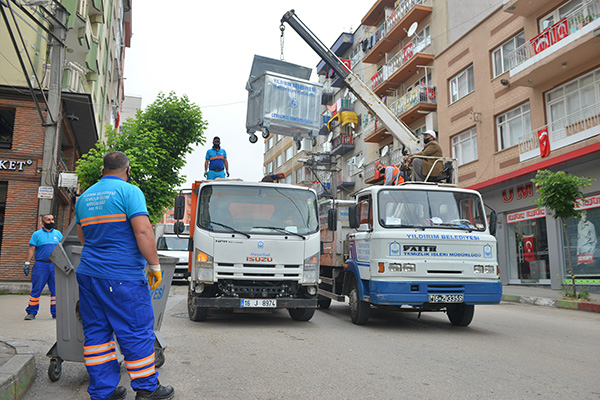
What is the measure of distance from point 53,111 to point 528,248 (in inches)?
677

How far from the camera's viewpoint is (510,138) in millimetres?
21281

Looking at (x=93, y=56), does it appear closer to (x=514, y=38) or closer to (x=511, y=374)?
(x=514, y=38)

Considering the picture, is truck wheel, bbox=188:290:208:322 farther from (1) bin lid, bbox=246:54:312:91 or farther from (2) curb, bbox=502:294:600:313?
(2) curb, bbox=502:294:600:313

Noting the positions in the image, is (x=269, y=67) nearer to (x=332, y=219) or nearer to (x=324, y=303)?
(x=332, y=219)

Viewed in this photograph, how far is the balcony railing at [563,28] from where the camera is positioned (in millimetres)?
16906

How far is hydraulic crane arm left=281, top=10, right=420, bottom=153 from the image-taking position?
1415 centimetres

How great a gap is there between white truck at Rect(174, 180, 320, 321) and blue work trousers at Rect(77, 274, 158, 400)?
415cm

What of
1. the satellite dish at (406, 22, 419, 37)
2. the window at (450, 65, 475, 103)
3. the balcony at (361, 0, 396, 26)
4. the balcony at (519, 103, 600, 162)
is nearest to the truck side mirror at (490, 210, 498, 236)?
the balcony at (519, 103, 600, 162)

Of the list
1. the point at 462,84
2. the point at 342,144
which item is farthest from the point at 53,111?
the point at 342,144

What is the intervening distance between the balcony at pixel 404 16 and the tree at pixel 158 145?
1420 centimetres

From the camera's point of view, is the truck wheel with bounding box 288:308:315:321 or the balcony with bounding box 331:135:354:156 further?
the balcony with bounding box 331:135:354:156

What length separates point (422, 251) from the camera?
26.4ft

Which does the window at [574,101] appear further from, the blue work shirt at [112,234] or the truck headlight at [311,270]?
the blue work shirt at [112,234]

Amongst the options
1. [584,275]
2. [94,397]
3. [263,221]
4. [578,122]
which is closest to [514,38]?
[578,122]
